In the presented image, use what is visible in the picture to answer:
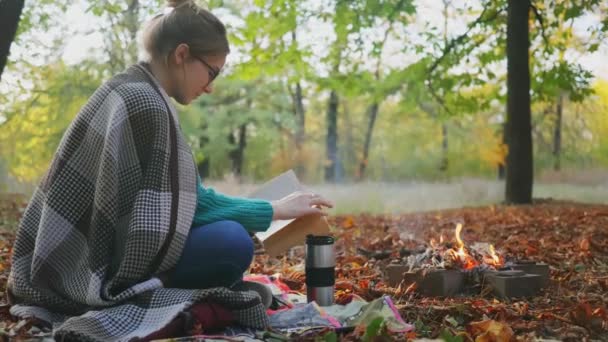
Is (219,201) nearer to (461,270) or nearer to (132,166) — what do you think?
(132,166)

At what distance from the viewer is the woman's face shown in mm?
2746

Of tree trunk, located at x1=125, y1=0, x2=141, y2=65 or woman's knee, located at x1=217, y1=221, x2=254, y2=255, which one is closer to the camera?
woman's knee, located at x1=217, y1=221, x2=254, y2=255

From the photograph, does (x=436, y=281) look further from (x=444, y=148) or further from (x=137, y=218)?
(x=444, y=148)

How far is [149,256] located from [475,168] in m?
20.2

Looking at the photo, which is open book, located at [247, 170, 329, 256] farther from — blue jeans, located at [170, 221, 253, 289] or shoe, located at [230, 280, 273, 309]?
blue jeans, located at [170, 221, 253, 289]

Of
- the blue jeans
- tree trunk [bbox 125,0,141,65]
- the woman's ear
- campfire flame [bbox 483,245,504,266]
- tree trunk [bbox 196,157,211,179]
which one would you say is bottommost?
tree trunk [bbox 196,157,211,179]

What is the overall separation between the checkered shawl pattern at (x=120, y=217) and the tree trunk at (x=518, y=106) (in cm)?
779

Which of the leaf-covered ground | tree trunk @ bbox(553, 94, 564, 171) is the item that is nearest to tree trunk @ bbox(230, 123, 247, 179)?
tree trunk @ bbox(553, 94, 564, 171)

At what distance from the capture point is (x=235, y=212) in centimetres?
288

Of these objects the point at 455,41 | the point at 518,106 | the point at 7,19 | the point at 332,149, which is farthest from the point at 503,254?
the point at 332,149

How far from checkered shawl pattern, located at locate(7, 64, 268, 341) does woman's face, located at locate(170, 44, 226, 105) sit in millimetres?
122

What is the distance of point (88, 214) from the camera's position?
2.64 meters

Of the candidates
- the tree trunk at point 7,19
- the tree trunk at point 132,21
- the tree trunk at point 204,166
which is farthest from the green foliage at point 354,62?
the tree trunk at point 204,166

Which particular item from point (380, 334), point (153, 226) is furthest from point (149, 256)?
point (380, 334)
